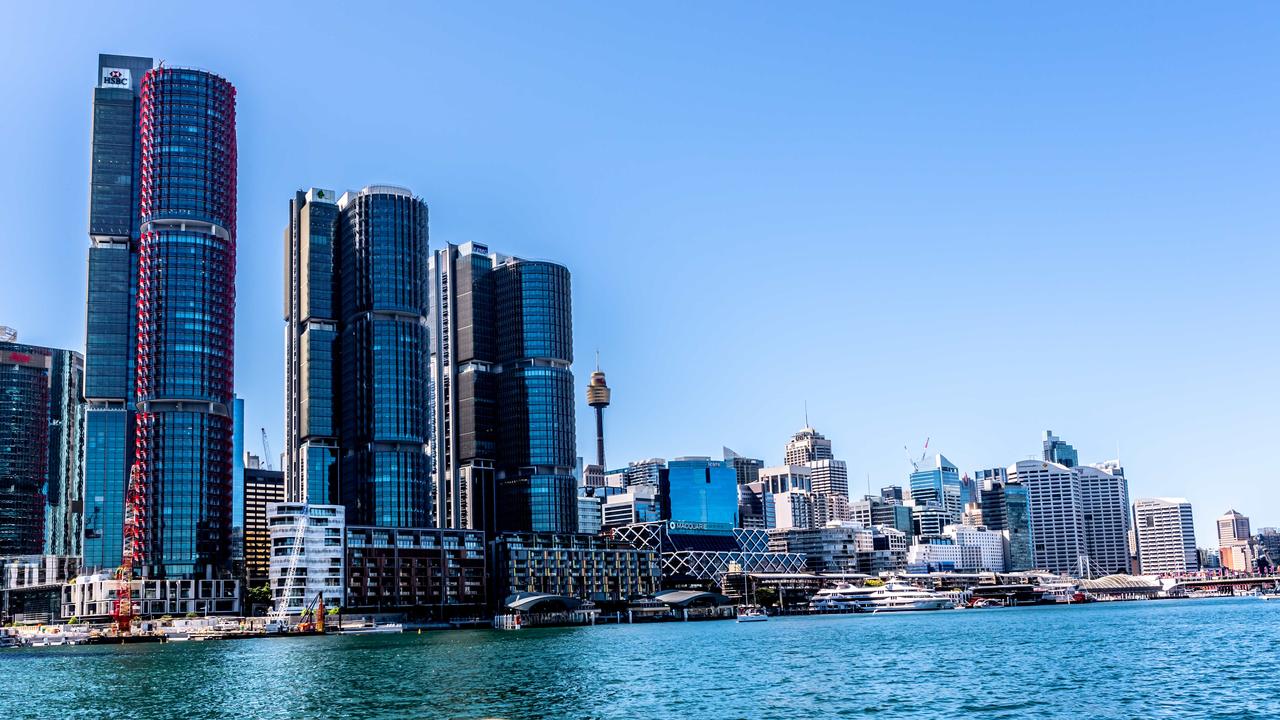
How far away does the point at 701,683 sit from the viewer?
124812mm

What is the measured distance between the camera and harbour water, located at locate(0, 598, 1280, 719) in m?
99.9

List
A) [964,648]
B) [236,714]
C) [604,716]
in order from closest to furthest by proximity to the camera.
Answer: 1. [604,716]
2. [236,714]
3. [964,648]

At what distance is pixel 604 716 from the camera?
97938mm

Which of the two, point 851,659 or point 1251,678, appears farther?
point 851,659

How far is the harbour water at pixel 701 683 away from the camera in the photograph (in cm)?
9988

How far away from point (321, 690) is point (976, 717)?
64.8 m

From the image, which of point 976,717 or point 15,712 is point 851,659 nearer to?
point 976,717

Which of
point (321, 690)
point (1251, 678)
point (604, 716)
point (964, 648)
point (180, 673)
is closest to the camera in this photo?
point (604, 716)

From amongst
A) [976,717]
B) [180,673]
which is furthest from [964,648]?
[180,673]

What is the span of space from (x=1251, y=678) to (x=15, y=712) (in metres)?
107

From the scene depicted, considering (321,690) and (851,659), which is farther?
(851,659)

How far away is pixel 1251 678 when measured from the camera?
11375 cm

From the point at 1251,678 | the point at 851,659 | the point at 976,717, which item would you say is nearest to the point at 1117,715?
the point at 976,717

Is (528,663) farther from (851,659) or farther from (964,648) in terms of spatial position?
(964,648)
